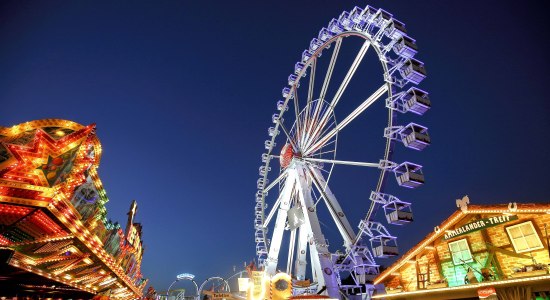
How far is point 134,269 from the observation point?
17.8 m

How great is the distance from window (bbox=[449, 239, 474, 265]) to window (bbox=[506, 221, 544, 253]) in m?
1.45

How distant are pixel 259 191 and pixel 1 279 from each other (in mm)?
21550

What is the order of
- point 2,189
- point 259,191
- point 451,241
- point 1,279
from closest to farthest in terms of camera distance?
point 2,189
point 1,279
point 451,241
point 259,191

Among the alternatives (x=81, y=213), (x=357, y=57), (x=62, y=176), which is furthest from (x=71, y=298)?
(x=357, y=57)

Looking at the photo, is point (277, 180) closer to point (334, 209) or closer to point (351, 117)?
point (334, 209)

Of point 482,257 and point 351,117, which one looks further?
point 351,117

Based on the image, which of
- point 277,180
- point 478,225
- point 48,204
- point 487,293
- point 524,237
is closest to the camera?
point 48,204

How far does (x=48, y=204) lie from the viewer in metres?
6.77

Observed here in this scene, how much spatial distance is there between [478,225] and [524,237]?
48.7 inches

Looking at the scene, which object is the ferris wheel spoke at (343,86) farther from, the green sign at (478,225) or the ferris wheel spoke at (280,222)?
the green sign at (478,225)

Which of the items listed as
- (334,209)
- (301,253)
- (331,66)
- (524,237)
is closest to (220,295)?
(301,253)

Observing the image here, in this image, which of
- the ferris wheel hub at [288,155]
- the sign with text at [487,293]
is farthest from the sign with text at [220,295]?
the sign with text at [487,293]

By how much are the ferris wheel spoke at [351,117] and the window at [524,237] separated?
28.6 ft

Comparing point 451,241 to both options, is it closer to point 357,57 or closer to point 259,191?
point 357,57
